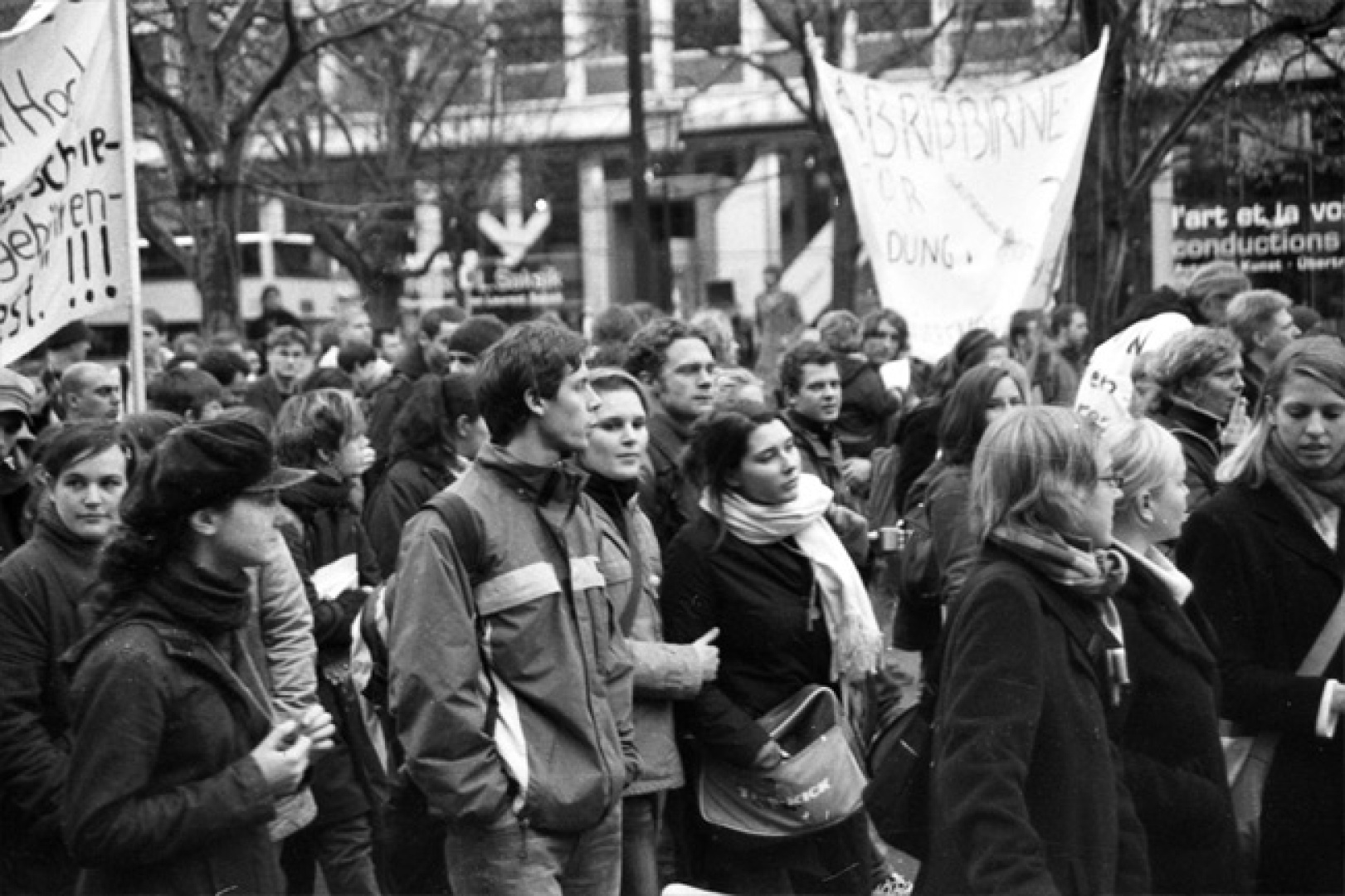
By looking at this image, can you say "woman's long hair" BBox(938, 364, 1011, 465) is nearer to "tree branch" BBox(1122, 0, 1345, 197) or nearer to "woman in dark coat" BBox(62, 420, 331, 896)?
"woman in dark coat" BBox(62, 420, 331, 896)

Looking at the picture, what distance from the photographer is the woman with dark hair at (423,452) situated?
22.7 ft

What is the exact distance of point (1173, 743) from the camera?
4.18m

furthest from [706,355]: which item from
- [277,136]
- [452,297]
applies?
[277,136]

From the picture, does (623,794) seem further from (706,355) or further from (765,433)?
(706,355)

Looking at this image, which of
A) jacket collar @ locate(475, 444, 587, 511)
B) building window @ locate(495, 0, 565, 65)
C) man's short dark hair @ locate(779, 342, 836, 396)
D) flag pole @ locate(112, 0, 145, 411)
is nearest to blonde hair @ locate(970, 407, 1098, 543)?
jacket collar @ locate(475, 444, 587, 511)

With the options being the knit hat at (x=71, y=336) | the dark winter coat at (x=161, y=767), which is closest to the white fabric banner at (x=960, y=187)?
the knit hat at (x=71, y=336)

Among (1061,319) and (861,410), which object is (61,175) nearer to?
(861,410)

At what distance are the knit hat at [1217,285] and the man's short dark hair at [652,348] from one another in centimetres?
283

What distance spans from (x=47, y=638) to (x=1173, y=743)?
8.49ft

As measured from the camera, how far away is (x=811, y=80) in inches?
882

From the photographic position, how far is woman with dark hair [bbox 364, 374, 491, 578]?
692cm

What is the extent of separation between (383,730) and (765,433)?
137 cm

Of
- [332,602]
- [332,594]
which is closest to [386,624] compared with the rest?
[332,602]

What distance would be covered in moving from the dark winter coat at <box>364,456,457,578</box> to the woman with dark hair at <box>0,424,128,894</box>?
1.76m
